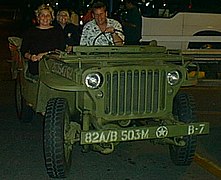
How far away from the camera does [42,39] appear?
31.0 feet

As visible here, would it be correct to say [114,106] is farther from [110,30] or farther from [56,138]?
[110,30]

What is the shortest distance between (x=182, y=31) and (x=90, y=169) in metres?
10.4

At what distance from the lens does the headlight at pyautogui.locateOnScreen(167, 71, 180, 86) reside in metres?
7.32

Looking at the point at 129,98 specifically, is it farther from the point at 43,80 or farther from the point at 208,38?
the point at 208,38

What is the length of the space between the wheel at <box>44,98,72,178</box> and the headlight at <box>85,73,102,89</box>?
403 mm

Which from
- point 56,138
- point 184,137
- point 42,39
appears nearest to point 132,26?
point 42,39

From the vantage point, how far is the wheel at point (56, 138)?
701 cm

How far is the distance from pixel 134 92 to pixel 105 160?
1376 mm

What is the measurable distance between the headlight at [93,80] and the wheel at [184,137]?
48.2 inches

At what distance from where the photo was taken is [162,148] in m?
8.88

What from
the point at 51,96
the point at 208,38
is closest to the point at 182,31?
the point at 208,38

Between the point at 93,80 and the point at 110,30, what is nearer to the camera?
the point at 93,80

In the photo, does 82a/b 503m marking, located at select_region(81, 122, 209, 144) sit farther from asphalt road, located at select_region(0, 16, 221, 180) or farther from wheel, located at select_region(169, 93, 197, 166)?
asphalt road, located at select_region(0, 16, 221, 180)

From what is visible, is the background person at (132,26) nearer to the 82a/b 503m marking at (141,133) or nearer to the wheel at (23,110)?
the wheel at (23,110)
